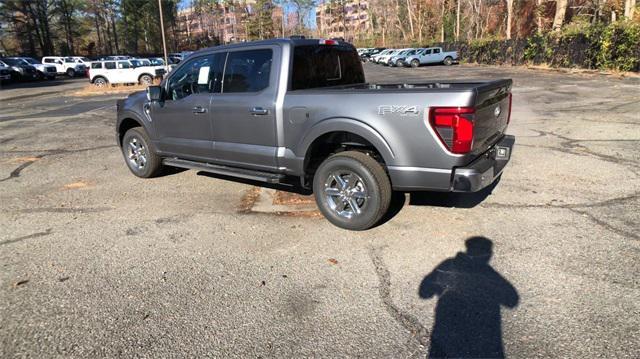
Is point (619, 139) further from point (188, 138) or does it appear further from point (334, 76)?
point (188, 138)

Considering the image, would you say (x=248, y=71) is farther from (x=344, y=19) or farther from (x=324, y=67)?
(x=344, y=19)

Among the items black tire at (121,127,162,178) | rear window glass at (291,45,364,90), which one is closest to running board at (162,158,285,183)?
black tire at (121,127,162,178)

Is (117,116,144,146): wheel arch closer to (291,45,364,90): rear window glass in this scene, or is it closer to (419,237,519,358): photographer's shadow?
(291,45,364,90): rear window glass

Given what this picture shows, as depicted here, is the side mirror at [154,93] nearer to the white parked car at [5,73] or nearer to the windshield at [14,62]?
the white parked car at [5,73]

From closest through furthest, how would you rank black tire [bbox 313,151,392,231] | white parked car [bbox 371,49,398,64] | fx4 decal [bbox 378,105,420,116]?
fx4 decal [bbox 378,105,420,116]
black tire [bbox 313,151,392,231]
white parked car [bbox 371,49,398,64]

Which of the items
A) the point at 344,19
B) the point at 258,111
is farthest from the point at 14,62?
the point at 344,19

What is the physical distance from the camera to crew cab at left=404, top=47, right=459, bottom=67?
39688 mm

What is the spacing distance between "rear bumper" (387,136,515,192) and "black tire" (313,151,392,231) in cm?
14

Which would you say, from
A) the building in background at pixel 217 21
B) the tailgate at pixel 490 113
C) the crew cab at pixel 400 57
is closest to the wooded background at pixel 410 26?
the building in background at pixel 217 21

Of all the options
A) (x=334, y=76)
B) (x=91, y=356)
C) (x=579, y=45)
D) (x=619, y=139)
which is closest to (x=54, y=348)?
(x=91, y=356)

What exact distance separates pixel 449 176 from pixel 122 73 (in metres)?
27.2

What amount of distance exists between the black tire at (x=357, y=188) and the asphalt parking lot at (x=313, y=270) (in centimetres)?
16

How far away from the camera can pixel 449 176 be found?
3.81 meters

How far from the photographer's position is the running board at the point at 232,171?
4.91 meters
